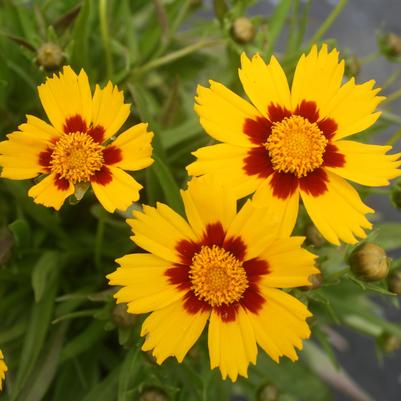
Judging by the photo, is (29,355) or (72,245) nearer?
(29,355)

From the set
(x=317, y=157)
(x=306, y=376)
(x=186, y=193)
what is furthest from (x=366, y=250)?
(x=306, y=376)

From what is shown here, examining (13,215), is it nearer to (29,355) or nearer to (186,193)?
(29,355)

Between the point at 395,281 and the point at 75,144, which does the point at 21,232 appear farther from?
the point at 395,281

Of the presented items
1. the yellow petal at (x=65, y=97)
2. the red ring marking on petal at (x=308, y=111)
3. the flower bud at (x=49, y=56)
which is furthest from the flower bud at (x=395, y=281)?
the flower bud at (x=49, y=56)

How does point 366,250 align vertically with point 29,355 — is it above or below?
above

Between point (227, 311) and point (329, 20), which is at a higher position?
point (329, 20)

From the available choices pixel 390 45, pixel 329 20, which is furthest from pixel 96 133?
pixel 390 45

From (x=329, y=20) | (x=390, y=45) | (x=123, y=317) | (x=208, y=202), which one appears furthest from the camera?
(x=390, y=45)
